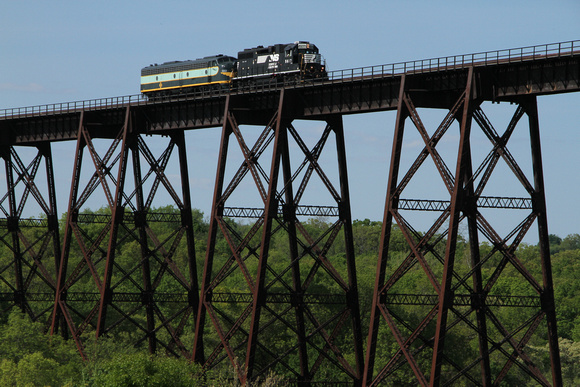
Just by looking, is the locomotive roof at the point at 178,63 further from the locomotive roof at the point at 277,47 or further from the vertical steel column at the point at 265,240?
the vertical steel column at the point at 265,240

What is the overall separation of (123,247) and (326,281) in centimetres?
3424

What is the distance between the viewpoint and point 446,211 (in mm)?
28266

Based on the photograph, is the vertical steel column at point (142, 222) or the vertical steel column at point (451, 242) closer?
the vertical steel column at point (451, 242)

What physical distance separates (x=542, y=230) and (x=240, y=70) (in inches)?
673

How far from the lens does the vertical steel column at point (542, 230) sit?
2830cm

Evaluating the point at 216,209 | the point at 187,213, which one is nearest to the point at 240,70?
the point at 187,213

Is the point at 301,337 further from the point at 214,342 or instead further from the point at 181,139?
the point at 214,342

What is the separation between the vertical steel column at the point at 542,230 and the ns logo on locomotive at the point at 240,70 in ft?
30.9

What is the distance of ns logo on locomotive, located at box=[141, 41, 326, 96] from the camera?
3866 centimetres

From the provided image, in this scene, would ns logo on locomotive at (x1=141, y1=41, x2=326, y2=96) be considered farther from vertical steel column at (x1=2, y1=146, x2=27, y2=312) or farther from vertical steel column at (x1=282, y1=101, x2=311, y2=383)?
vertical steel column at (x1=2, y1=146, x2=27, y2=312)

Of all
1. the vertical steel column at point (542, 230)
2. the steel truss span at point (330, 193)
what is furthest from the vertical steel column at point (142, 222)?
the vertical steel column at point (542, 230)

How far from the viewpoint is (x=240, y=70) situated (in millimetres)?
40812

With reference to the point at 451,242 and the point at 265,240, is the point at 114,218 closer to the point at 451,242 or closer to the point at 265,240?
the point at 265,240

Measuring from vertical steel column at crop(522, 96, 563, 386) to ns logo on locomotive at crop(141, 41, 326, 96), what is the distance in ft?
30.9
